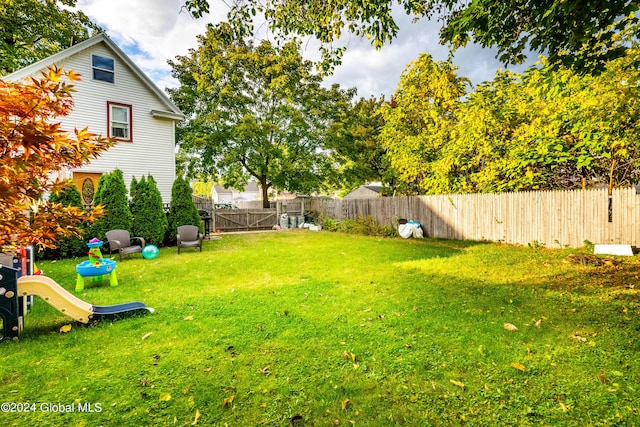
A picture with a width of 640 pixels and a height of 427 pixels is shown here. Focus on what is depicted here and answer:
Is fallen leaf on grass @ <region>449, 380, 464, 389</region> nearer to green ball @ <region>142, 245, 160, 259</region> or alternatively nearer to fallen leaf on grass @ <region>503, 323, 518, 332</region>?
fallen leaf on grass @ <region>503, 323, 518, 332</region>

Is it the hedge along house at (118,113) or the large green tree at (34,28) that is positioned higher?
the large green tree at (34,28)

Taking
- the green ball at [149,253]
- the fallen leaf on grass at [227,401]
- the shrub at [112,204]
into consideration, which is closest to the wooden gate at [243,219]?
the shrub at [112,204]

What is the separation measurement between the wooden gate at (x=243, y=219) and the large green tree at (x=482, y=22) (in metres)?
14.4

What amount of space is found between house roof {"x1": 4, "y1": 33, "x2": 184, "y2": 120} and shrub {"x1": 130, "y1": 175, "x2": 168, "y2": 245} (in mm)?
5038

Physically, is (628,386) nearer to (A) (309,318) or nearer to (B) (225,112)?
(A) (309,318)

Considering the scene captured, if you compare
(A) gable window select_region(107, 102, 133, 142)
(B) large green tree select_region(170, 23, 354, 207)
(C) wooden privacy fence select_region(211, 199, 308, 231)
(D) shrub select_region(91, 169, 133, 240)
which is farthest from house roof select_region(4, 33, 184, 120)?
(C) wooden privacy fence select_region(211, 199, 308, 231)

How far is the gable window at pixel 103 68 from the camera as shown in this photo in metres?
12.5

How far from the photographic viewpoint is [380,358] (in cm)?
308

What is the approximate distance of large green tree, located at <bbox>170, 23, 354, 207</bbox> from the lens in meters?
18.9

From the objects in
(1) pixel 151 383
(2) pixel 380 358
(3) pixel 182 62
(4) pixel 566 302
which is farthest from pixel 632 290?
(3) pixel 182 62

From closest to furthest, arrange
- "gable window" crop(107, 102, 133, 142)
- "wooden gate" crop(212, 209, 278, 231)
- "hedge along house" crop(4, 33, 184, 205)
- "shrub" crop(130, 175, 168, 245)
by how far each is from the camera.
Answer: "shrub" crop(130, 175, 168, 245) < "hedge along house" crop(4, 33, 184, 205) < "gable window" crop(107, 102, 133, 142) < "wooden gate" crop(212, 209, 278, 231)

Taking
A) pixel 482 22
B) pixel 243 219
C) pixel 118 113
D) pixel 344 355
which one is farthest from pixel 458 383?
pixel 243 219

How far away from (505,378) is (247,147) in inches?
770

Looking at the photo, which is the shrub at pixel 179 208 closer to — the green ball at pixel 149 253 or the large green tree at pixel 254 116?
the green ball at pixel 149 253
